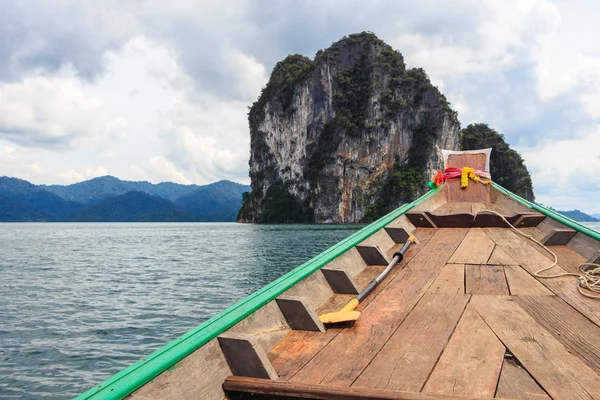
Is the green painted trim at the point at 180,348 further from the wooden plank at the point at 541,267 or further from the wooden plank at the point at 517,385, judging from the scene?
the wooden plank at the point at 541,267

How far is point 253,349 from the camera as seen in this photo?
1854mm

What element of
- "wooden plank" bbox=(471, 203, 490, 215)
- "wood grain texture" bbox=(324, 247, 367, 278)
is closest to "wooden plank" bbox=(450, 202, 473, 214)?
"wooden plank" bbox=(471, 203, 490, 215)

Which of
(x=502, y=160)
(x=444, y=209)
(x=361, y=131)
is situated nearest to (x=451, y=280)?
(x=444, y=209)

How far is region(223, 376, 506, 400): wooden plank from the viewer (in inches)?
62.7

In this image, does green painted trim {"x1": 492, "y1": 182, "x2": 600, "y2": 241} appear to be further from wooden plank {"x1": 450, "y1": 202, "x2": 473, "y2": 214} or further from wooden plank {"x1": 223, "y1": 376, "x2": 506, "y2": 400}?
wooden plank {"x1": 223, "y1": 376, "x2": 506, "y2": 400}

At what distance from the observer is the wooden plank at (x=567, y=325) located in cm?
209

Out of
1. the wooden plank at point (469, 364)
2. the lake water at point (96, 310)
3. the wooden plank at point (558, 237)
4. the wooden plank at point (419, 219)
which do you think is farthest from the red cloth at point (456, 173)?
the lake water at point (96, 310)

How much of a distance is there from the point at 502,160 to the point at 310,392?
95524 mm

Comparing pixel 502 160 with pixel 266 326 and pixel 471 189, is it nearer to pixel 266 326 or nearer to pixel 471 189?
pixel 471 189

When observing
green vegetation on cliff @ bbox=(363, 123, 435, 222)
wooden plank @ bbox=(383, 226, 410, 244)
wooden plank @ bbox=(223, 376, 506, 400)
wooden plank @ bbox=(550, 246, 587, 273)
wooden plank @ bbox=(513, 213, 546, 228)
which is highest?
green vegetation on cliff @ bbox=(363, 123, 435, 222)

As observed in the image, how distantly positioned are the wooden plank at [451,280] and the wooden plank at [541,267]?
0.55 meters

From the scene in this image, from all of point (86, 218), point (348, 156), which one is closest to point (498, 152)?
point (348, 156)

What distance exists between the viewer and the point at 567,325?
7.92ft

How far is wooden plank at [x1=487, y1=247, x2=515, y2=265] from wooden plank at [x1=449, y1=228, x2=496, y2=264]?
0.14 feet
